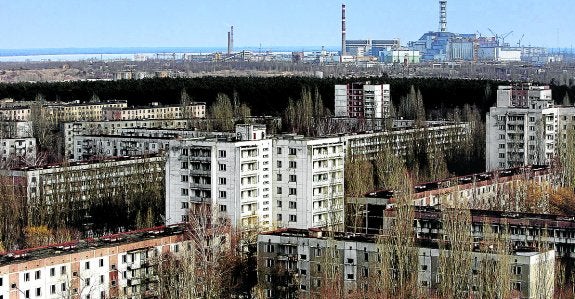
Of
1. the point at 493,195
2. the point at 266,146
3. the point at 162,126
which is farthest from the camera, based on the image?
the point at 162,126

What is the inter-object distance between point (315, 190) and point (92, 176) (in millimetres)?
5237

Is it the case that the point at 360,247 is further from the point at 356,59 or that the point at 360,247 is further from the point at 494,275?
the point at 356,59

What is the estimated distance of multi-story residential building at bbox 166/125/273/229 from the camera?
17000 millimetres

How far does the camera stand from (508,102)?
29.0m

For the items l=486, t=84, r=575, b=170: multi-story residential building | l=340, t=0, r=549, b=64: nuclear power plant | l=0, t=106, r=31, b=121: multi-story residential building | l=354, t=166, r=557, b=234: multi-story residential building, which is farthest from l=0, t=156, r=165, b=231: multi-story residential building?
l=340, t=0, r=549, b=64: nuclear power plant

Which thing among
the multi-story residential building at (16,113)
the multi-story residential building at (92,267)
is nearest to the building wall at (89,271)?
the multi-story residential building at (92,267)

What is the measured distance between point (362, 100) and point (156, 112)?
5.63 m

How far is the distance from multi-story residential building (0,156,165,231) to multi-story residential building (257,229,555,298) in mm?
5466

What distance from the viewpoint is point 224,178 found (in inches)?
672

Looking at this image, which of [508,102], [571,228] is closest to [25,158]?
[508,102]

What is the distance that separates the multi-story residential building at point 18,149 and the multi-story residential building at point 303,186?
952 centimetres

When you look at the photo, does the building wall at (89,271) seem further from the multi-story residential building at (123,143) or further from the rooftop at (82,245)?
the multi-story residential building at (123,143)

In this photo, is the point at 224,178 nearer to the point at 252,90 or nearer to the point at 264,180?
the point at 264,180

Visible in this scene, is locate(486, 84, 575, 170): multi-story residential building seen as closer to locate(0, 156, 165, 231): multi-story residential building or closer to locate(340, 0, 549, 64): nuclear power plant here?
locate(0, 156, 165, 231): multi-story residential building
